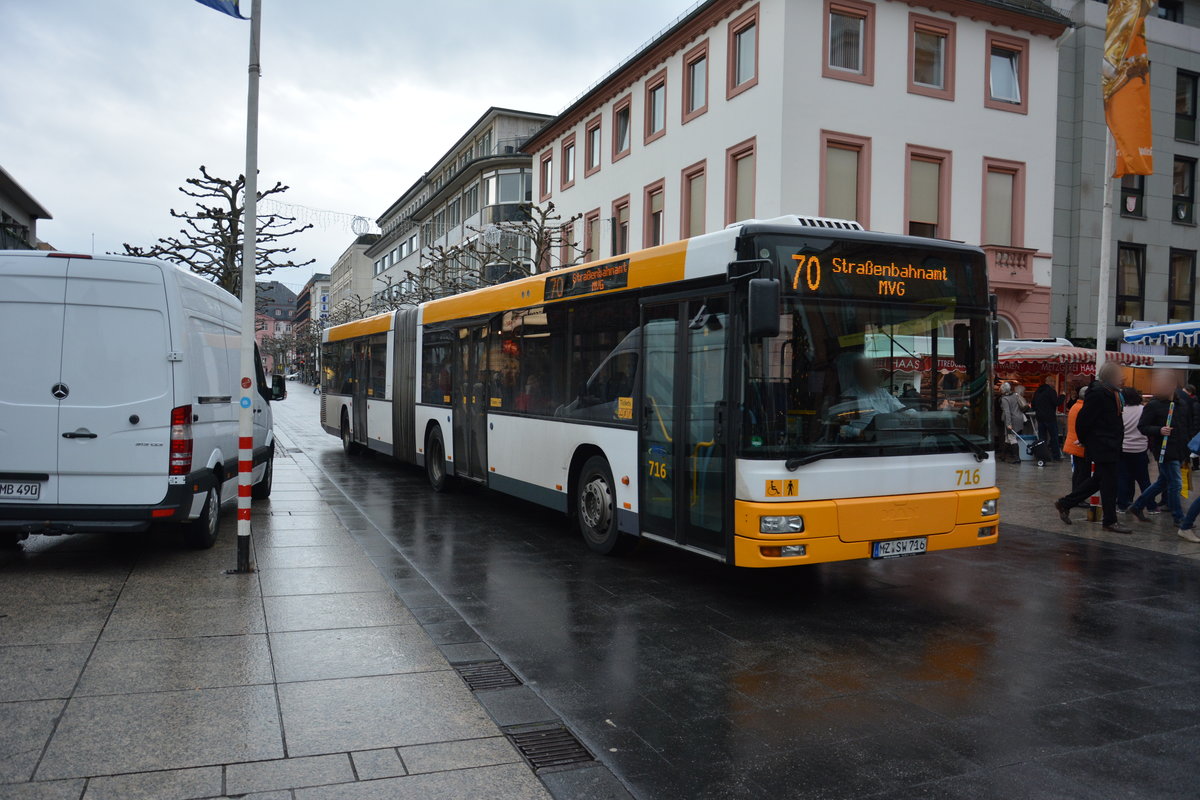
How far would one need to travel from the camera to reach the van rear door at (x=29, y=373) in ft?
26.0

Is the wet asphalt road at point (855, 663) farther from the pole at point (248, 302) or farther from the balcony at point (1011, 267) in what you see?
the balcony at point (1011, 267)

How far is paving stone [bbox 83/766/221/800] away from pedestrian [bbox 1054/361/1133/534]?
33.9 feet

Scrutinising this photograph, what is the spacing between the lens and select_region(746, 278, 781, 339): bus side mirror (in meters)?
6.64

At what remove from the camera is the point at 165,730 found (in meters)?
4.64

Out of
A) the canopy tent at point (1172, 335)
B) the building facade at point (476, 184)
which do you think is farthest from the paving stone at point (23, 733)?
the building facade at point (476, 184)

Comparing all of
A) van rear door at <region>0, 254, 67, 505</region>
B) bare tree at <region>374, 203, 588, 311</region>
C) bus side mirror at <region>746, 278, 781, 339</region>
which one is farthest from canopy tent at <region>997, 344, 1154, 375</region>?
van rear door at <region>0, 254, 67, 505</region>

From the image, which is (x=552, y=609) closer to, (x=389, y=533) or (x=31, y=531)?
(x=389, y=533)

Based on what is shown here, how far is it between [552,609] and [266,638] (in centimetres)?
209

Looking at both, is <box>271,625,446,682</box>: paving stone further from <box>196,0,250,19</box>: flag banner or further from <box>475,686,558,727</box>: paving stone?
<box>196,0,250,19</box>: flag banner

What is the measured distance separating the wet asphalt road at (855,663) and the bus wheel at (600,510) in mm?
175

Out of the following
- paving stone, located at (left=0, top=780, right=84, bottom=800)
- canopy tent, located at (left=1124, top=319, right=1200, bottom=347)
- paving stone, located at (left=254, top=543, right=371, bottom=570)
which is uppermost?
canopy tent, located at (left=1124, top=319, right=1200, bottom=347)

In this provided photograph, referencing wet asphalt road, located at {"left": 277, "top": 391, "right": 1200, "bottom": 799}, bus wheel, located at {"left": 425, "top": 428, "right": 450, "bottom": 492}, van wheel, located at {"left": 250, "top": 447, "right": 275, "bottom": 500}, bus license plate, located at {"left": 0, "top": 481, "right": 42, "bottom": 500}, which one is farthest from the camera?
bus wheel, located at {"left": 425, "top": 428, "right": 450, "bottom": 492}

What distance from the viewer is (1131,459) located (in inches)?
500

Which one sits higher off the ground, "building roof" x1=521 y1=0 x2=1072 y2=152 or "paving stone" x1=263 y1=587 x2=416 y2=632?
"building roof" x1=521 y1=0 x2=1072 y2=152
